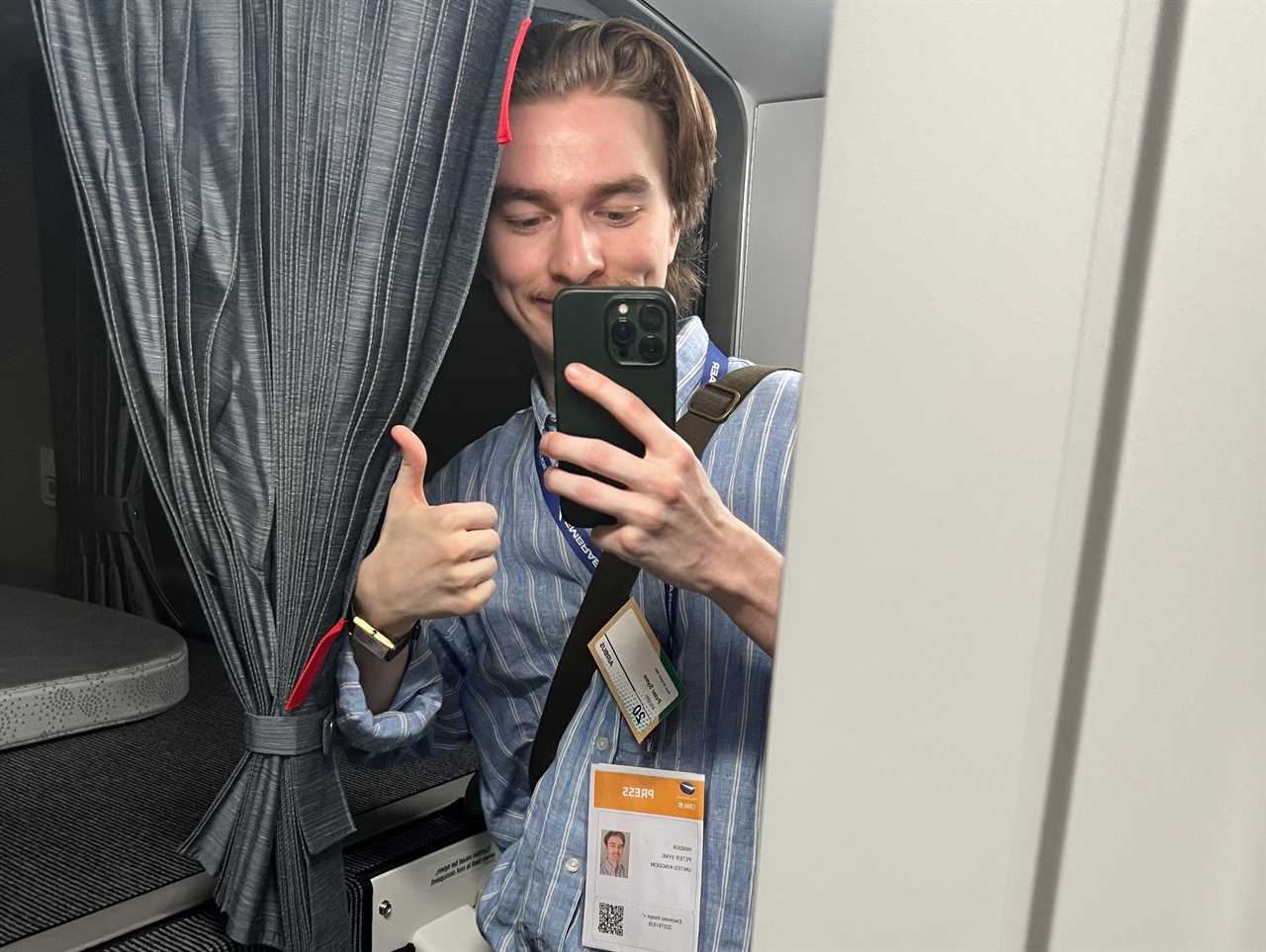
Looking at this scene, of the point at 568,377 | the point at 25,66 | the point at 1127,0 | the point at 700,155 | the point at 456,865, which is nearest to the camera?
the point at 1127,0

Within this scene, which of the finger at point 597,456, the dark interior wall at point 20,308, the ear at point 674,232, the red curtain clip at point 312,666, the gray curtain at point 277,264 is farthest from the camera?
the dark interior wall at point 20,308

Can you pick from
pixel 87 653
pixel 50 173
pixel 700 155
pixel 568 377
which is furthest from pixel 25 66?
pixel 568 377

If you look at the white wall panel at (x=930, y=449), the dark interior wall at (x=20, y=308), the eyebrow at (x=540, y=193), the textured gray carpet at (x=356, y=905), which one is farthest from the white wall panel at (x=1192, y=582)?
the dark interior wall at (x=20, y=308)

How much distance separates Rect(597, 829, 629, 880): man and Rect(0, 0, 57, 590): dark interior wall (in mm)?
1582

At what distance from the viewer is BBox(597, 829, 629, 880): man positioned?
3.03 ft

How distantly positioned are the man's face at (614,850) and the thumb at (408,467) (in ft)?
1.20

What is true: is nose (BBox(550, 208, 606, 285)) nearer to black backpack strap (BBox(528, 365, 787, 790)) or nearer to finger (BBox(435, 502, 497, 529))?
black backpack strap (BBox(528, 365, 787, 790))

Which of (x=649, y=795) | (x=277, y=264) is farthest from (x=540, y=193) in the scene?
(x=649, y=795)

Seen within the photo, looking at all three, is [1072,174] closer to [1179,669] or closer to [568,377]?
[1179,669]

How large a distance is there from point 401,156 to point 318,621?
0.44m

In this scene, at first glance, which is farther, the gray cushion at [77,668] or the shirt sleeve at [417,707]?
the gray cushion at [77,668]

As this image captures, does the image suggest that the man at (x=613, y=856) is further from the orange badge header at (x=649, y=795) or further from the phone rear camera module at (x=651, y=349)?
the phone rear camera module at (x=651, y=349)

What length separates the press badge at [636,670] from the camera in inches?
35.9

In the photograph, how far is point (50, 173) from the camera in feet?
6.10
